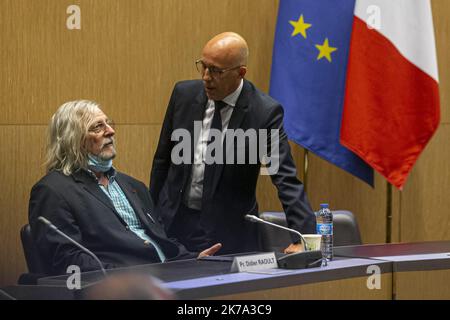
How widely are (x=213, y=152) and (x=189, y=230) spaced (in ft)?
1.28

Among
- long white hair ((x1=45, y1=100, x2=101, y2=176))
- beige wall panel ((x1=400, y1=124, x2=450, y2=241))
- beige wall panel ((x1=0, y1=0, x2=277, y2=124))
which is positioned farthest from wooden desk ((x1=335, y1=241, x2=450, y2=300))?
beige wall panel ((x1=400, y1=124, x2=450, y2=241))

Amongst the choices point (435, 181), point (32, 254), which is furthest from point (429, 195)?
point (32, 254)

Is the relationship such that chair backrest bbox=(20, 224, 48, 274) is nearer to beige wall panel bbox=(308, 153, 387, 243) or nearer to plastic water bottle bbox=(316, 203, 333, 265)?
plastic water bottle bbox=(316, 203, 333, 265)

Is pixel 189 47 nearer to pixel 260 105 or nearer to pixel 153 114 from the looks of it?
pixel 153 114

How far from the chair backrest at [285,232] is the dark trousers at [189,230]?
0.95 ft

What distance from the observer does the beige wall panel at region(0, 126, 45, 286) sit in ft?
14.2

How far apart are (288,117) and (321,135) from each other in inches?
9.2

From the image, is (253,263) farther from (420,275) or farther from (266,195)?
(266,195)

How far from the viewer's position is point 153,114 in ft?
15.7

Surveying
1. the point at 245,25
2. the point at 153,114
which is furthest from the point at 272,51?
the point at 153,114

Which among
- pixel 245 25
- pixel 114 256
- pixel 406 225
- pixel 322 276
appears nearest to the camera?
pixel 322 276

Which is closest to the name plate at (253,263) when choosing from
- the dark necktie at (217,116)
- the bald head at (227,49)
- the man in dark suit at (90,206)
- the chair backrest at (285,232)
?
the man in dark suit at (90,206)

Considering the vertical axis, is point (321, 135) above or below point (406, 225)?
above

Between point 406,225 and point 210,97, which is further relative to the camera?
point 406,225
